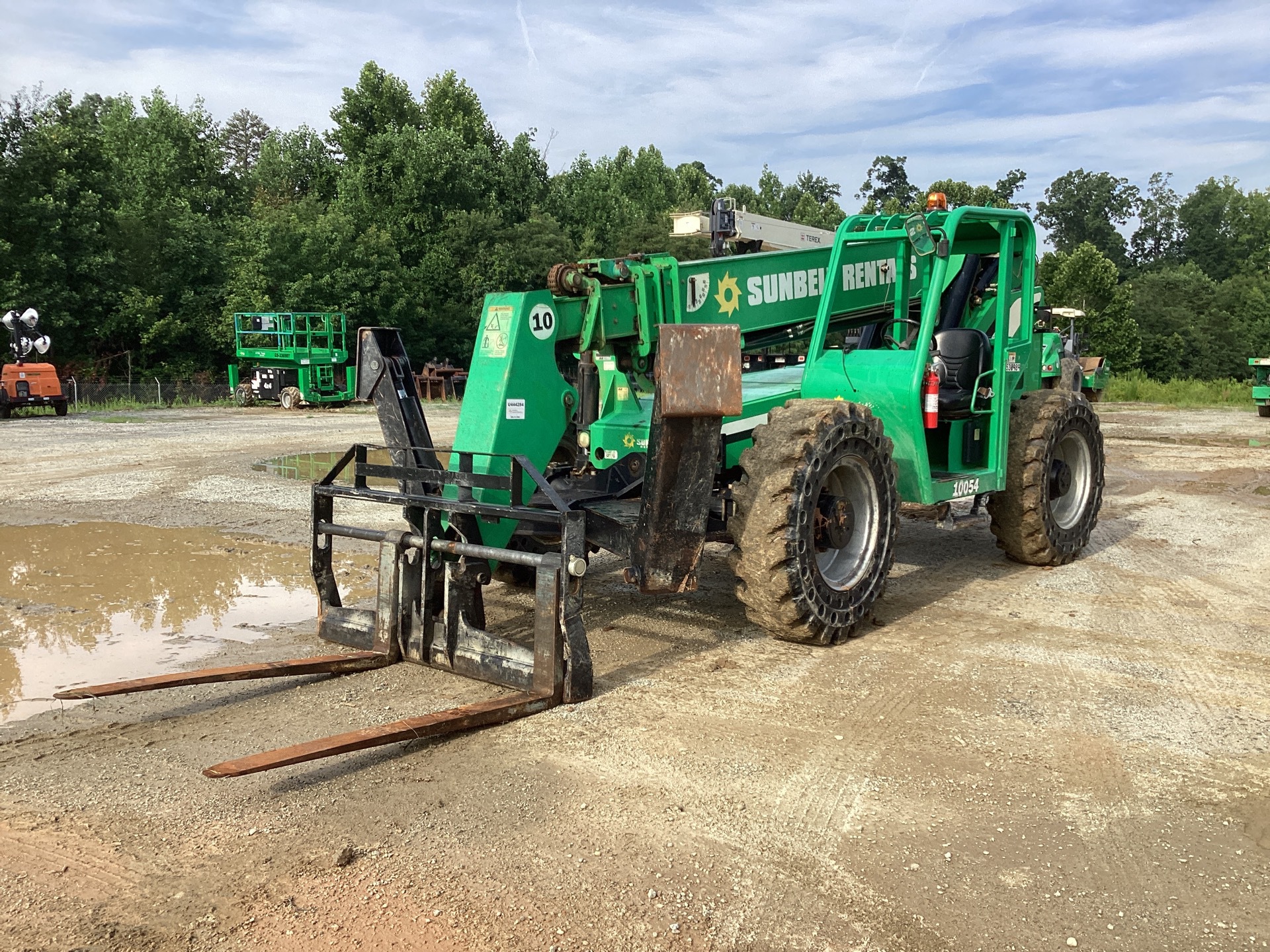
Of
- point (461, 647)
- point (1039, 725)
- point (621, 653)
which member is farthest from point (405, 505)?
point (1039, 725)

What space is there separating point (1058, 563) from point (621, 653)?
4.17 m

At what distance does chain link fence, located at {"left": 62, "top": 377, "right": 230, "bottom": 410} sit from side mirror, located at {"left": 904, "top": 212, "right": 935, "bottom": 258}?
26.6 meters

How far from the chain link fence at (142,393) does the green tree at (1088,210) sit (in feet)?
278

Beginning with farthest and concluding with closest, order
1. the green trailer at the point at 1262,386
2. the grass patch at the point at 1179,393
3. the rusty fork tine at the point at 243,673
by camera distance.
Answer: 1. the grass patch at the point at 1179,393
2. the green trailer at the point at 1262,386
3. the rusty fork tine at the point at 243,673

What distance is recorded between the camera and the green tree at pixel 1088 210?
9619cm

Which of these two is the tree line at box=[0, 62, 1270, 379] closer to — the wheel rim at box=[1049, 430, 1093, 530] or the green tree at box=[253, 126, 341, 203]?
Result: the green tree at box=[253, 126, 341, 203]

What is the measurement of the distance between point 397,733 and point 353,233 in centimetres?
3945

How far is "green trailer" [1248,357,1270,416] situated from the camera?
25.5 m

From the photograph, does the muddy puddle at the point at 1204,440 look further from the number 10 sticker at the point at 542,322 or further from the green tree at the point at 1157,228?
the green tree at the point at 1157,228

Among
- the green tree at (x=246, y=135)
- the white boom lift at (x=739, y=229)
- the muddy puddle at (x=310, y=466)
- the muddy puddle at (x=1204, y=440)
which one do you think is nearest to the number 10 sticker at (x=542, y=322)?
the white boom lift at (x=739, y=229)

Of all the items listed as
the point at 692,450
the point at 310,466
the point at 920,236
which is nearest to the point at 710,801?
the point at 692,450

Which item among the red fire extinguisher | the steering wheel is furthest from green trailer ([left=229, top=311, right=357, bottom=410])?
the red fire extinguisher

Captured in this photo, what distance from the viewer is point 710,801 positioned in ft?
12.4

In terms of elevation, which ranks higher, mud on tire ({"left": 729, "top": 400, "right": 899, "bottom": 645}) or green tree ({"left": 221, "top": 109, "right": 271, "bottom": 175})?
green tree ({"left": 221, "top": 109, "right": 271, "bottom": 175})
